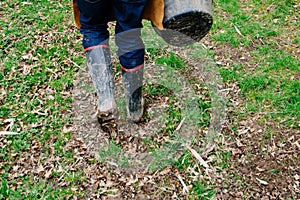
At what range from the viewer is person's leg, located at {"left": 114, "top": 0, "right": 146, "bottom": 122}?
217 centimetres

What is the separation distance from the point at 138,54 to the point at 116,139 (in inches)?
28.1

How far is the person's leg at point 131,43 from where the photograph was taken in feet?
7.11

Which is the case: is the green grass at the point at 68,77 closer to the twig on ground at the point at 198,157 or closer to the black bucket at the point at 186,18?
the twig on ground at the point at 198,157

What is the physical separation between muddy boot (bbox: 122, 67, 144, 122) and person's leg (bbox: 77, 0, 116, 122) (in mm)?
112

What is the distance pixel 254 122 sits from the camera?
2.80m

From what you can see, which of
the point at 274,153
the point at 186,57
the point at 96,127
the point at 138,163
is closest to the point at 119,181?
the point at 138,163

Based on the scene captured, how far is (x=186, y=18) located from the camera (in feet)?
7.32

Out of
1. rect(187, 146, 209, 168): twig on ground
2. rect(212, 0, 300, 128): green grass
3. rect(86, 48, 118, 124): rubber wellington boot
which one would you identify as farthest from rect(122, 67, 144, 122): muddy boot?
rect(212, 0, 300, 128): green grass

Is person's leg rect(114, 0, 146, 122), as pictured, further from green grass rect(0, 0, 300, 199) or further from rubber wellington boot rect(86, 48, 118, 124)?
green grass rect(0, 0, 300, 199)

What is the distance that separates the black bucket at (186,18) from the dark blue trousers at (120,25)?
0.18 metres

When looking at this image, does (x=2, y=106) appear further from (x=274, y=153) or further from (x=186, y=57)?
(x=274, y=153)

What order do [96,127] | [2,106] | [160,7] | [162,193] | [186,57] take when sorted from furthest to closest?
1. [186,57]
2. [2,106]
3. [96,127]
4. [162,193]
5. [160,7]

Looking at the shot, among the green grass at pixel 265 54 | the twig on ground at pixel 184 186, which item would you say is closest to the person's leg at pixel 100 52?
the twig on ground at pixel 184 186

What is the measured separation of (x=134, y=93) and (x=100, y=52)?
0.37 metres
